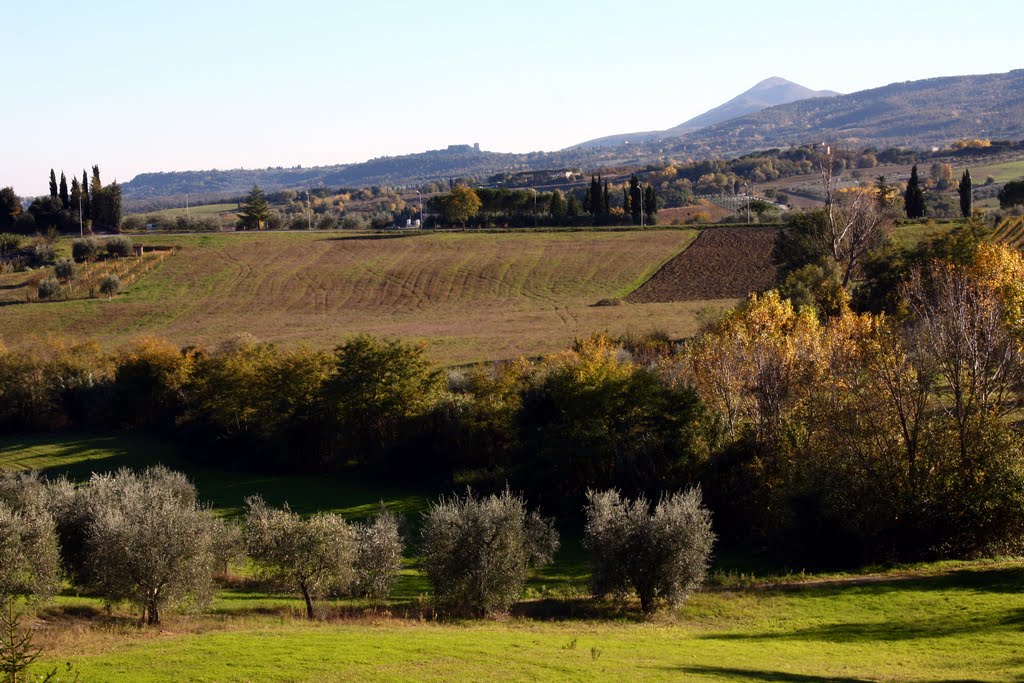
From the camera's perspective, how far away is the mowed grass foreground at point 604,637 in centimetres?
2320

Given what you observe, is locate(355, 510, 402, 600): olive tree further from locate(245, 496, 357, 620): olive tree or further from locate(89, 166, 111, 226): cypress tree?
locate(89, 166, 111, 226): cypress tree

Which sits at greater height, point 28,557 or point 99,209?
point 99,209

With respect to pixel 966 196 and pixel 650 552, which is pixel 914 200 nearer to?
pixel 966 196

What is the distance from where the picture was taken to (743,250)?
360ft

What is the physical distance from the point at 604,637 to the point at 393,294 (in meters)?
78.4

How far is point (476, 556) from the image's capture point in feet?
106

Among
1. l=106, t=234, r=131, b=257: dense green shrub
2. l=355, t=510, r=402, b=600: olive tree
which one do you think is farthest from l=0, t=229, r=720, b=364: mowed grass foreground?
l=355, t=510, r=402, b=600: olive tree

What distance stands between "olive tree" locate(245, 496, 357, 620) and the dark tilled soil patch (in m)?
67.4

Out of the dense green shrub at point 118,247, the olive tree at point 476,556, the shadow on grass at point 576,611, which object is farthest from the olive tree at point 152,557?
the dense green shrub at point 118,247

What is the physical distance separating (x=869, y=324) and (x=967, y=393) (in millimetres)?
13840

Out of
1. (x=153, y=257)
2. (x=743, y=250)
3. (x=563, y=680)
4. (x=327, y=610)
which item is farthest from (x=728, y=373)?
(x=153, y=257)

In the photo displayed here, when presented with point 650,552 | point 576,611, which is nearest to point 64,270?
point 576,611

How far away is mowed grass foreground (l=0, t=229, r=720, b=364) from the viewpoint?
85688 mm

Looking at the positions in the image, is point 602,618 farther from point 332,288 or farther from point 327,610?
point 332,288
